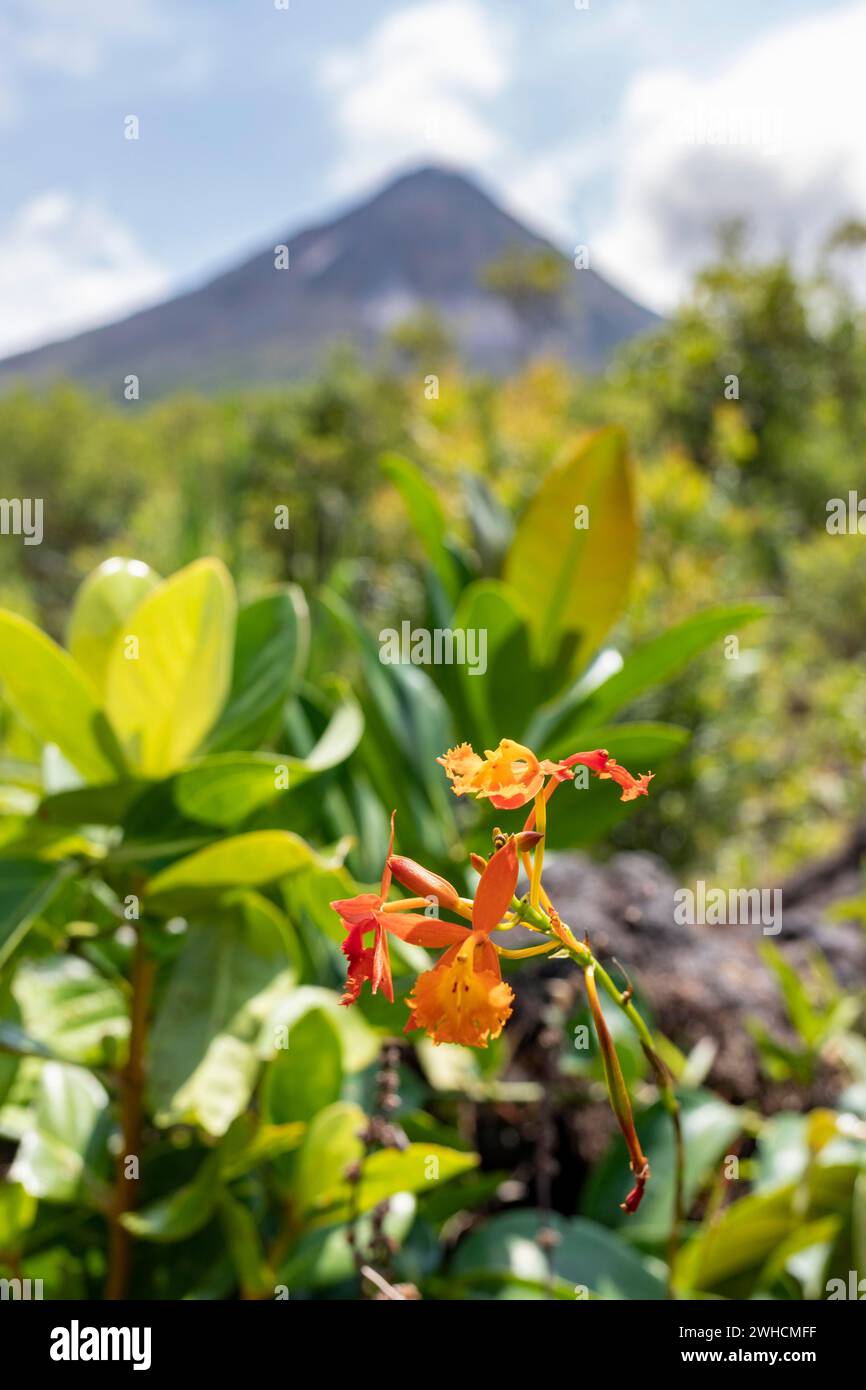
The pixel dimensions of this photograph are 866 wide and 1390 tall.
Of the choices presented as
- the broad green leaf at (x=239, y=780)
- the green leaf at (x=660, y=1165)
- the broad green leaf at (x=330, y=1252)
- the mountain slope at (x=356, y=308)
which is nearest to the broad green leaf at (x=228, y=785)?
the broad green leaf at (x=239, y=780)

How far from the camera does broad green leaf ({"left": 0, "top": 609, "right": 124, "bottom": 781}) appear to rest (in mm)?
530

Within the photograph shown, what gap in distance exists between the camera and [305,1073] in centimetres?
58

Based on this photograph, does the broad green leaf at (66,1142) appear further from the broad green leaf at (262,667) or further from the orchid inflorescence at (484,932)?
the orchid inflorescence at (484,932)

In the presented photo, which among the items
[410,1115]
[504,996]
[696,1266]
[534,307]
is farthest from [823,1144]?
[534,307]

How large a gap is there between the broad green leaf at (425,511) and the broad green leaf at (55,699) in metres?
0.29

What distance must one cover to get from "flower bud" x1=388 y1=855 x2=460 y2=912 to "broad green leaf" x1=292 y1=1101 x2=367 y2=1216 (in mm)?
315

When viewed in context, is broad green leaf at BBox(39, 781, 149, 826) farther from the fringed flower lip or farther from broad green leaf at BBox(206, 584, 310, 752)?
the fringed flower lip

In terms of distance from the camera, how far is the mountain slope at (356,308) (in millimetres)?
21938

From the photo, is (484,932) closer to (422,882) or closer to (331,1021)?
(422,882)

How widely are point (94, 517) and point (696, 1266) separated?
14.9m

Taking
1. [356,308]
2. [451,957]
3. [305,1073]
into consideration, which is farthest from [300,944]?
[356,308]

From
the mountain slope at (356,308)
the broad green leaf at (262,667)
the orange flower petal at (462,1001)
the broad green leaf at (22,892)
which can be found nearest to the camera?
the orange flower petal at (462,1001)

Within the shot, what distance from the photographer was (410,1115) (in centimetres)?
67
